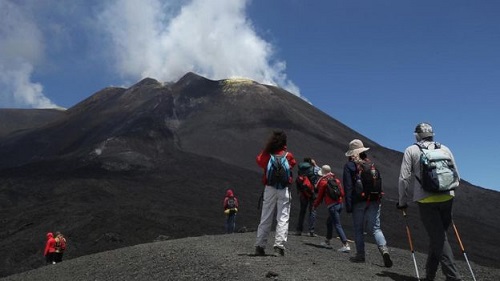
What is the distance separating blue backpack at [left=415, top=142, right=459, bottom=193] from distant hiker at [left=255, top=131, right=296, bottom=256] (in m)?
1.88

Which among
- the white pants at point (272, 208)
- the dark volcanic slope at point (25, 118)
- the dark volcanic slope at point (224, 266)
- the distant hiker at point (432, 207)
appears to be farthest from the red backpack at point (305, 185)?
the dark volcanic slope at point (25, 118)

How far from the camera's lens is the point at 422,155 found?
5.47 metres

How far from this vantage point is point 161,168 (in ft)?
180

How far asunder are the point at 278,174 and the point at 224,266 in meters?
1.45

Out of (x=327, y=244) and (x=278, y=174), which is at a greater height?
(x=278, y=174)

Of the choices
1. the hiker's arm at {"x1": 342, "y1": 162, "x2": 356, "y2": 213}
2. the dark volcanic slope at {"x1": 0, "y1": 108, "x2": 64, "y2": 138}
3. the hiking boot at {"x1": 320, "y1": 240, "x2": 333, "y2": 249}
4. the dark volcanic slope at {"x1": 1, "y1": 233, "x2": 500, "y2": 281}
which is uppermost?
the dark volcanic slope at {"x1": 0, "y1": 108, "x2": 64, "y2": 138}

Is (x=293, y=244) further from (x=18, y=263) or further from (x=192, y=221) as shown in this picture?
(x=192, y=221)

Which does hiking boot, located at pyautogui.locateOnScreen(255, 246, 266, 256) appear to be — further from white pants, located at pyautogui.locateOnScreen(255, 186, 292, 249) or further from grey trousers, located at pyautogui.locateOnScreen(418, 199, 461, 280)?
grey trousers, located at pyautogui.locateOnScreen(418, 199, 461, 280)

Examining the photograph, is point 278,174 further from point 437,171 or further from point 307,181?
point 307,181

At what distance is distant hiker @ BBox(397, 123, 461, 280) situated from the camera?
5.40 metres

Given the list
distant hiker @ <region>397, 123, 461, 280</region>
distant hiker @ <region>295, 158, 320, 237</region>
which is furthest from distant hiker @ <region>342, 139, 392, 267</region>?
distant hiker @ <region>295, 158, 320, 237</region>

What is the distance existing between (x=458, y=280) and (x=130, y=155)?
181 ft

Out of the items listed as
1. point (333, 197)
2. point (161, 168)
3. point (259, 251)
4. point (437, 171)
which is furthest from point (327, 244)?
point (161, 168)

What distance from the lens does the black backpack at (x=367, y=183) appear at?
21.9 feet
